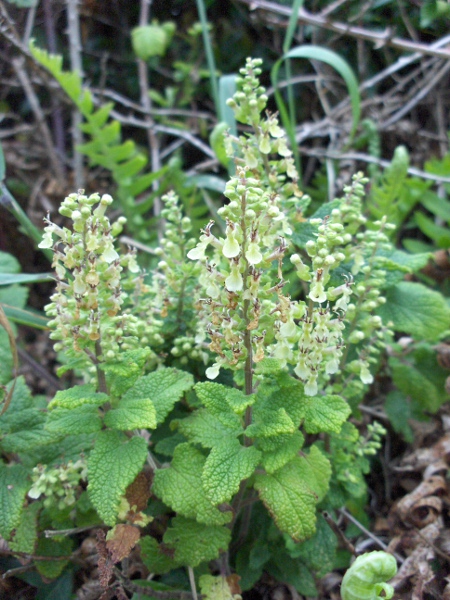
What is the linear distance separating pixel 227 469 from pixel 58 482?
0.56 m

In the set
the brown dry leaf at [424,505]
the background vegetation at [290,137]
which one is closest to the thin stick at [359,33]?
the background vegetation at [290,137]

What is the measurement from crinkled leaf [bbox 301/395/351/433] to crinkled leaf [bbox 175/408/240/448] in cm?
20

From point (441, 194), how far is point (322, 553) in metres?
2.26

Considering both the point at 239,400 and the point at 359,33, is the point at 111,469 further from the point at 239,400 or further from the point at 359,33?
the point at 359,33

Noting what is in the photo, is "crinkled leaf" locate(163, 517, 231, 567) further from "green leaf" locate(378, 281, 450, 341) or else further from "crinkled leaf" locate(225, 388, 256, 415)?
"green leaf" locate(378, 281, 450, 341)

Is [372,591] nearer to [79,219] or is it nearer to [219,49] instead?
[79,219]

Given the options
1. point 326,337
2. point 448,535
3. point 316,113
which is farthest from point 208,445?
point 316,113

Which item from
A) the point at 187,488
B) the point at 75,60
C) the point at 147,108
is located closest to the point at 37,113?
the point at 75,60

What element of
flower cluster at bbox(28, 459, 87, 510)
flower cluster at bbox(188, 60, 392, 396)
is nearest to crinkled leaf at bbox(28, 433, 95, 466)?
flower cluster at bbox(28, 459, 87, 510)

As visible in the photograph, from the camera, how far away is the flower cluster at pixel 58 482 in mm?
1575

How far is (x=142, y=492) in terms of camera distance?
160 centimetres

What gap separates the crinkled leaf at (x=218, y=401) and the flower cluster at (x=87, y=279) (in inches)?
10.6

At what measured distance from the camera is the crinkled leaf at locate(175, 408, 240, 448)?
152 centimetres

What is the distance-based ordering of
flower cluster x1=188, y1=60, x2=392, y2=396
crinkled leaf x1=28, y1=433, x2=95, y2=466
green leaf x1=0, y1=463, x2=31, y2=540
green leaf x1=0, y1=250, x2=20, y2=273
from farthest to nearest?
green leaf x1=0, y1=250, x2=20, y2=273
crinkled leaf x1=28, y1=433, x2=95, y2=466
green leaf x1=0, y1=463, x2=31, y2=540
flower cluster x1=188, y1=60, x2=392, y2=396
